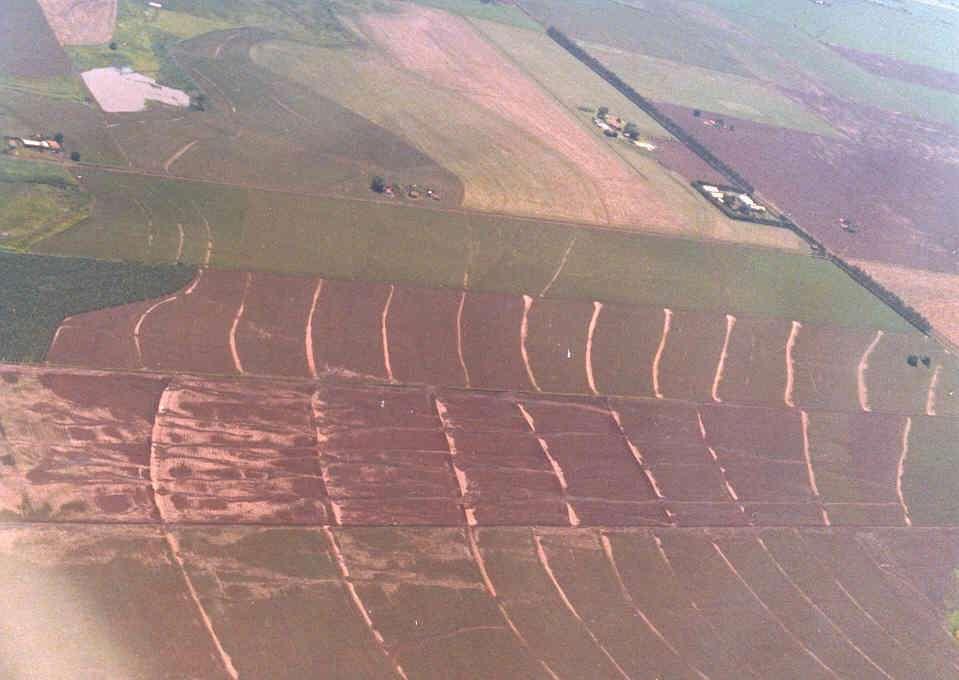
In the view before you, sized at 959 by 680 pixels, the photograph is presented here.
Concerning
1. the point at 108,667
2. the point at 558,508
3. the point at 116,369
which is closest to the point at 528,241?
the point at 558,508

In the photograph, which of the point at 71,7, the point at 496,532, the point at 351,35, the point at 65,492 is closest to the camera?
the point at 65,492

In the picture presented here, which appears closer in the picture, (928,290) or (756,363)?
(756,363)

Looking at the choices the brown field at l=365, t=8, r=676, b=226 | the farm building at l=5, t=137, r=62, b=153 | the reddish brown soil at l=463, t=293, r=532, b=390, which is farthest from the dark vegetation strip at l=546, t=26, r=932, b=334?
the farm building at l=5, t=137, r=62, b=153

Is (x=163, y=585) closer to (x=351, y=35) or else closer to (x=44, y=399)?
(x=44, y=399)

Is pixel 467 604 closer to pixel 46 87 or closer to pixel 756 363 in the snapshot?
pixel 756 363

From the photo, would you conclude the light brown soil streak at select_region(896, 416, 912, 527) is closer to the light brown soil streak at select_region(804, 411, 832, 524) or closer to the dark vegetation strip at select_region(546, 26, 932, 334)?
the light brown soil streak at select_region(804, 411, 832, 524)

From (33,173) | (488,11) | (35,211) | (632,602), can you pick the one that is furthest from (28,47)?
(632,602)
